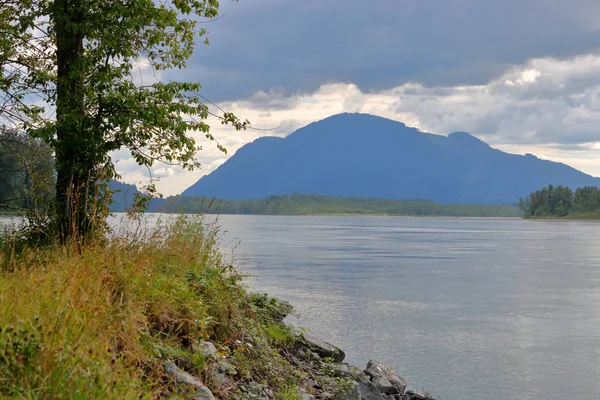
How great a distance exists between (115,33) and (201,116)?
2.80 meters

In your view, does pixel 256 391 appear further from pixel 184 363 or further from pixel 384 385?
pixel 384 385

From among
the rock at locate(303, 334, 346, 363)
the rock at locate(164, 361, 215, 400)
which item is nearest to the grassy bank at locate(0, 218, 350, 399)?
the rock at locate(164, 361, 215, 400)

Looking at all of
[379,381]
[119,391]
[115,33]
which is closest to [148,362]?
[119,391]

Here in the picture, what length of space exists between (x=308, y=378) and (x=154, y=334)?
13.4ft

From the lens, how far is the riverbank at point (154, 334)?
A: 575 cm

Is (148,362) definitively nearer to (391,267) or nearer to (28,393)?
(28,393)

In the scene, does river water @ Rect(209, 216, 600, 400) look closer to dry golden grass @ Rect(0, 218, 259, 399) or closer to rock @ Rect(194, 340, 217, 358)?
dry golden grass @ Rect(0, 218, 259, 399)

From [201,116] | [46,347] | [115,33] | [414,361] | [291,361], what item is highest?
[115,33]

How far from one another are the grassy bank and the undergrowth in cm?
2

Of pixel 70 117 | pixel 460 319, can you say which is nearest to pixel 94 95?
pixel 70 117

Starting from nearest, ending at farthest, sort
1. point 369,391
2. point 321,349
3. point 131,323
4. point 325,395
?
point 131,323, point 325,395, point 369,391, point 321,349

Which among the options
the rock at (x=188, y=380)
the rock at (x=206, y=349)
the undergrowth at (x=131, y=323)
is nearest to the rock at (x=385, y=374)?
the undergrowth at (x=131, y=323)

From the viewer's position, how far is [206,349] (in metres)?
9.01

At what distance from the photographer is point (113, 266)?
9.07 m
